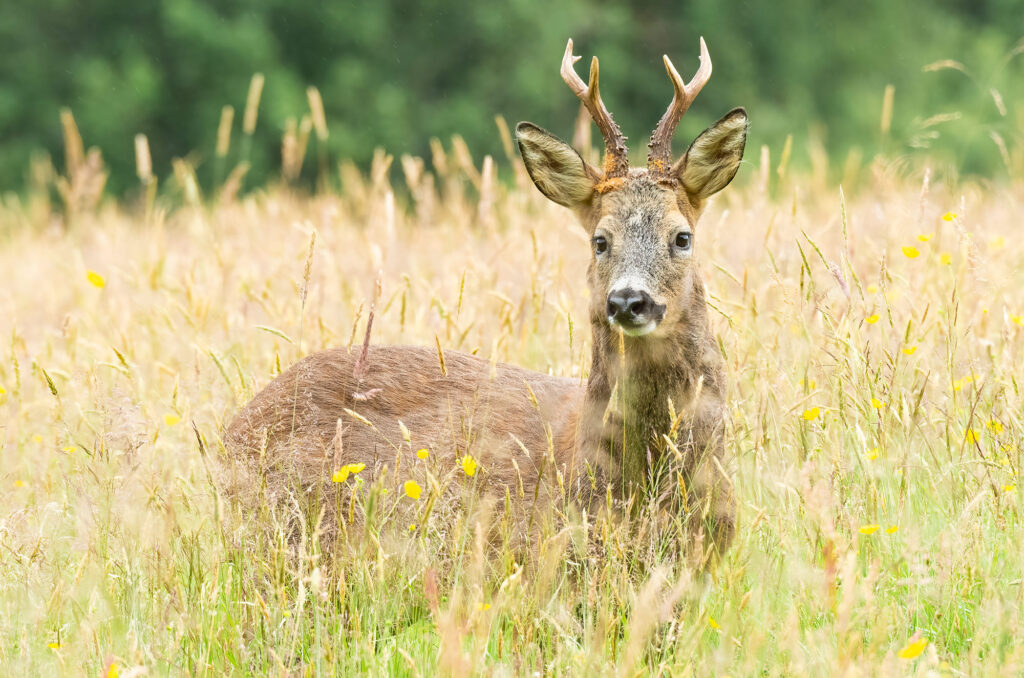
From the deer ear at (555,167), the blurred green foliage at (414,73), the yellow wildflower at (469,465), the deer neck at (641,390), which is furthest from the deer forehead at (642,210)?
the blurred green foliage at (414,73)

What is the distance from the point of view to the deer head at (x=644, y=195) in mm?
3434

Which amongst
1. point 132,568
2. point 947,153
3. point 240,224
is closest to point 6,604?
point 132,568

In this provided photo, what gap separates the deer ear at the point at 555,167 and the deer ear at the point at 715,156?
0.92 ft

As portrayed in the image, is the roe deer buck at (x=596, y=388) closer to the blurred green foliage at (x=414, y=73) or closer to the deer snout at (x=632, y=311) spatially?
the deer snout at (x=632, y=311)

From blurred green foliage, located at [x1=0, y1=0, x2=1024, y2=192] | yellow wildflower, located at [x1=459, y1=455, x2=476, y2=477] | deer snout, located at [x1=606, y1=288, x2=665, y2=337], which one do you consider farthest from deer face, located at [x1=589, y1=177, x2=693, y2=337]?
blurred green foliage, located at [x1=0, y1=0, x2=1024, y2=192]

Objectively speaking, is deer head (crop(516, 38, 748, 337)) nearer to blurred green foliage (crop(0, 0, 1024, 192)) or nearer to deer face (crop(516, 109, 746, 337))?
deer face (crop(516, 109, 746, 337))

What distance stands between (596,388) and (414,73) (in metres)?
14.4

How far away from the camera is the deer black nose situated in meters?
3.24

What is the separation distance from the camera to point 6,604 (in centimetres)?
307

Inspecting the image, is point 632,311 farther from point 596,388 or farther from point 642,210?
point 642,210

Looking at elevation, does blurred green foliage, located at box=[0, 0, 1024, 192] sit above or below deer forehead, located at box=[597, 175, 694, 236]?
above

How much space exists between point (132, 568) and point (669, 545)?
1.38 metres

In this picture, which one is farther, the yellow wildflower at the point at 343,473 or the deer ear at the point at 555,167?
the deer ear at the point at 555,167

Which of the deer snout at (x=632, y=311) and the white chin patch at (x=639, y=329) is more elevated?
the deer snout at (x=632, y=311)
